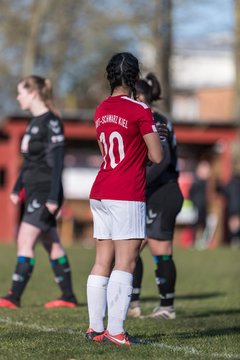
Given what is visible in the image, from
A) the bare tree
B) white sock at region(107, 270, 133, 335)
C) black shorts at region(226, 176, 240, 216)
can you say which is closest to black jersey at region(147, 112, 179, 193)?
white sock at region(107, 270, 133, 335)

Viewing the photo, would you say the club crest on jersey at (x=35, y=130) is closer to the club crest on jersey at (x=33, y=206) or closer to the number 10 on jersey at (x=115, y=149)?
the club crest on jersey at (x=33, y=206)

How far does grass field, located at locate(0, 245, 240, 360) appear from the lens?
6488 mm

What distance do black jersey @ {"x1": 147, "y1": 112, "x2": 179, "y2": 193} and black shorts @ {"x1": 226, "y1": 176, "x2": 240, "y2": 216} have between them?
17.4 m

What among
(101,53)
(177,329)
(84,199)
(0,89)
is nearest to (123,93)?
(177,329)

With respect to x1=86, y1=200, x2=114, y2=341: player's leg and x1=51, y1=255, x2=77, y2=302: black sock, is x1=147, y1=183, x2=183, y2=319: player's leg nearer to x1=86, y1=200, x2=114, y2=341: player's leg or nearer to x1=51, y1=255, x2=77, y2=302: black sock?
x1=51, y1=255, x2=77, y2=302: black sock

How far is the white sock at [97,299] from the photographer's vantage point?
22.6 feet

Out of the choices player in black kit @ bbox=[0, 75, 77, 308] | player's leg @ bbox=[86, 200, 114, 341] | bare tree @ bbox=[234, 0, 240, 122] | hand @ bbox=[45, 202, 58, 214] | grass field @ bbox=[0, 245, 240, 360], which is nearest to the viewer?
grass field @ bbox=[0, 245, 240, 360]

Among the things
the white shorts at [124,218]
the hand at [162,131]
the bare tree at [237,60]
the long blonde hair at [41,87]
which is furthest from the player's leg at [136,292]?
the bare tree at [237,60]

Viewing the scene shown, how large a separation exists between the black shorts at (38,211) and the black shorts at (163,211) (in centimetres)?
96

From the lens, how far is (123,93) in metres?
6.86

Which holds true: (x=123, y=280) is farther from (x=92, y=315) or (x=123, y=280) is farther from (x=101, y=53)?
(x=101, y=53)

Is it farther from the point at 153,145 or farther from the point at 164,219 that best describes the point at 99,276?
the point at 164,219

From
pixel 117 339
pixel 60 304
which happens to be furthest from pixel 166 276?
pixel 117 339

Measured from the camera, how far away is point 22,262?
967 centimetres
